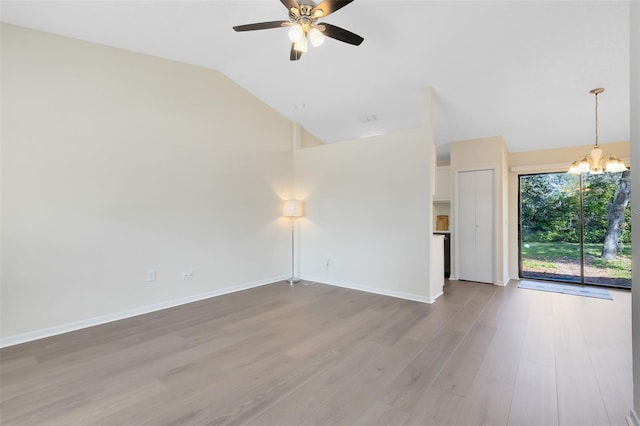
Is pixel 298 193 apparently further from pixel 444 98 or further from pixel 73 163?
pixel 73 163

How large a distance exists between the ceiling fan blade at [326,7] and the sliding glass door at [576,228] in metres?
5.22

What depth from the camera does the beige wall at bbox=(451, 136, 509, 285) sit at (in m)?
5.03

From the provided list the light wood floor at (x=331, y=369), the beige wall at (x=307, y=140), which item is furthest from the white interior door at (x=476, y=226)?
the beige wall at (x=307, y=140)

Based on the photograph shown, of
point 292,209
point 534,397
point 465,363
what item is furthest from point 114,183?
point 534,397

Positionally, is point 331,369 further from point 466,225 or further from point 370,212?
point 466,225

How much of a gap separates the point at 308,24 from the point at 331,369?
2777 millimetres

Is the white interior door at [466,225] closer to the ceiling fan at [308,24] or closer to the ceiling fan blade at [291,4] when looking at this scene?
the ceiling fan at [308,24]

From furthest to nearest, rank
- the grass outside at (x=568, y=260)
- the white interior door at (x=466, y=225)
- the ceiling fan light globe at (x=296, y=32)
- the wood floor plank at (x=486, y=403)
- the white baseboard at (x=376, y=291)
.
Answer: the white interior door at (x=466, y=225), the grass outside at (x=568, y=260), the white baseboard at (x=376, y=291), the ceiling fan light globe at (x=296, y=32), the wood floor plank at (x=486, y=403)

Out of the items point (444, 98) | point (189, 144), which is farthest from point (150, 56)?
point (444, 98)

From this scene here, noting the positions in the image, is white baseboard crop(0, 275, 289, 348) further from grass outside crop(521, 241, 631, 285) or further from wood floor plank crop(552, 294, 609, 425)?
grass outside crop(521, 241, 631, 285)

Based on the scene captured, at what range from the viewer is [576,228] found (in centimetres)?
527

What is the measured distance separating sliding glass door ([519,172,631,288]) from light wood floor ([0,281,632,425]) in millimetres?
1654

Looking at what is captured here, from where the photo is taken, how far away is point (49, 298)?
298cm

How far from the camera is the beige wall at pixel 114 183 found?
9.34 ft
